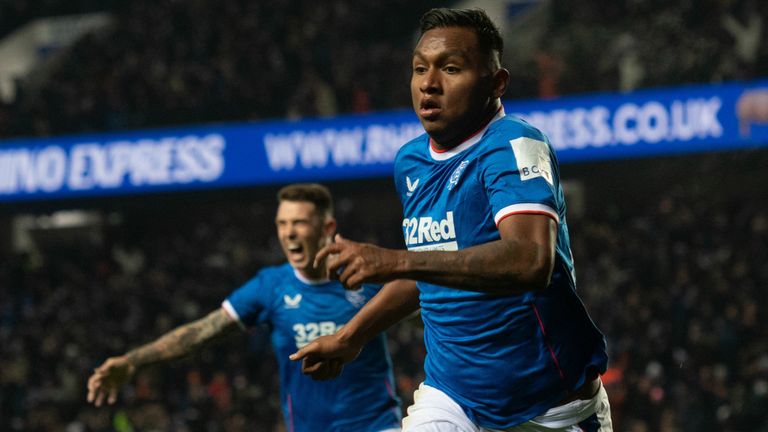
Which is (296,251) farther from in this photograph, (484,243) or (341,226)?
(341,226)

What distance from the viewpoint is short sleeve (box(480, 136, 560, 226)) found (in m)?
3.14

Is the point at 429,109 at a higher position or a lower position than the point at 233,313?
higher

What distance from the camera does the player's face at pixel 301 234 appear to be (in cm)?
588

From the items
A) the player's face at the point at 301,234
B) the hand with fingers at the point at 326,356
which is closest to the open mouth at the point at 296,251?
the player's face at the point at 301,234

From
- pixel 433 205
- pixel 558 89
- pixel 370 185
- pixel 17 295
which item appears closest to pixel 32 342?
pixel 17 295

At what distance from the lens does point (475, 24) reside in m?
3.41

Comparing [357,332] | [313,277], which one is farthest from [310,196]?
[357,332]

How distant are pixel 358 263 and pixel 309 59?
17215 millimetres

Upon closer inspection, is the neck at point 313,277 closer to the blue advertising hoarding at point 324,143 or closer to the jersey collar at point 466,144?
the jersey collar at point 466,144

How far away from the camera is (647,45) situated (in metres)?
17.6

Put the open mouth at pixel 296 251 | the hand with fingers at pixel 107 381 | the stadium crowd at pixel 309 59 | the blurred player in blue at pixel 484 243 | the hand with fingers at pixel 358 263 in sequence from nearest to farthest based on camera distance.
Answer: the hand with fingers at pixel 358 263 < the blurred player in blue at pixel 484 243 < the hand with fingers at pixel 107 381 < the open mouth at pixel 296 251 < the stadium crowd at pixel 309 59

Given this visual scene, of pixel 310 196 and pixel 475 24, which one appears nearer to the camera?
pixel 475 24

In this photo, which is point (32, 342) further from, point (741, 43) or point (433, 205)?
point (433, 205)

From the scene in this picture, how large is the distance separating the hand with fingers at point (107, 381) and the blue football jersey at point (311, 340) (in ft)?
3.03
